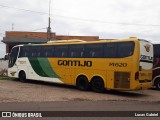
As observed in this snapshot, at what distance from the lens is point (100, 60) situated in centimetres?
2006

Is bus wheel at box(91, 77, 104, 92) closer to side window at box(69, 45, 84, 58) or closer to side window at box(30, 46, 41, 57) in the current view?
side window at box(69, 45, 84, 58)

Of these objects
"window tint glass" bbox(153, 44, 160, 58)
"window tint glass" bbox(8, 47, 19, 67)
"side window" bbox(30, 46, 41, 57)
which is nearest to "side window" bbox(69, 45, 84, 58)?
"side window" bbox(30, 46, 41, 57)

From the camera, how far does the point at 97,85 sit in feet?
66.6

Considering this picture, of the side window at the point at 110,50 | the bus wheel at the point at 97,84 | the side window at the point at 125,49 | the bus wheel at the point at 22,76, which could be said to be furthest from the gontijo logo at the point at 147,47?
the bus wheel at the point at 22,76

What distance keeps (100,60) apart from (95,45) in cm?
106

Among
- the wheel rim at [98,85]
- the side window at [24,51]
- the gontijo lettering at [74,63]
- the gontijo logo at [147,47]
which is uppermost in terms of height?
the gontijo logo at [147,47]

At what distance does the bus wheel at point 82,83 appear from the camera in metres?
20.9

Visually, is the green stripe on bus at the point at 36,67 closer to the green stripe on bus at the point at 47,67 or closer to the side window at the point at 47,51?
the green stripe on bus at the point at 47,67

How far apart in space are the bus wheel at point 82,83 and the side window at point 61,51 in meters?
1.98

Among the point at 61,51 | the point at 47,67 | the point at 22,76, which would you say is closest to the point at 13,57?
the point at 22,76

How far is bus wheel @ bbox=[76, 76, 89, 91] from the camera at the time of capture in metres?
20.9

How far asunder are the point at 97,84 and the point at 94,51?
6.39 ft

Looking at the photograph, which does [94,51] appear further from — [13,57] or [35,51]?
[13,57]

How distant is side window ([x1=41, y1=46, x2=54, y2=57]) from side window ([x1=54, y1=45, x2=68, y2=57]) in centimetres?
46
